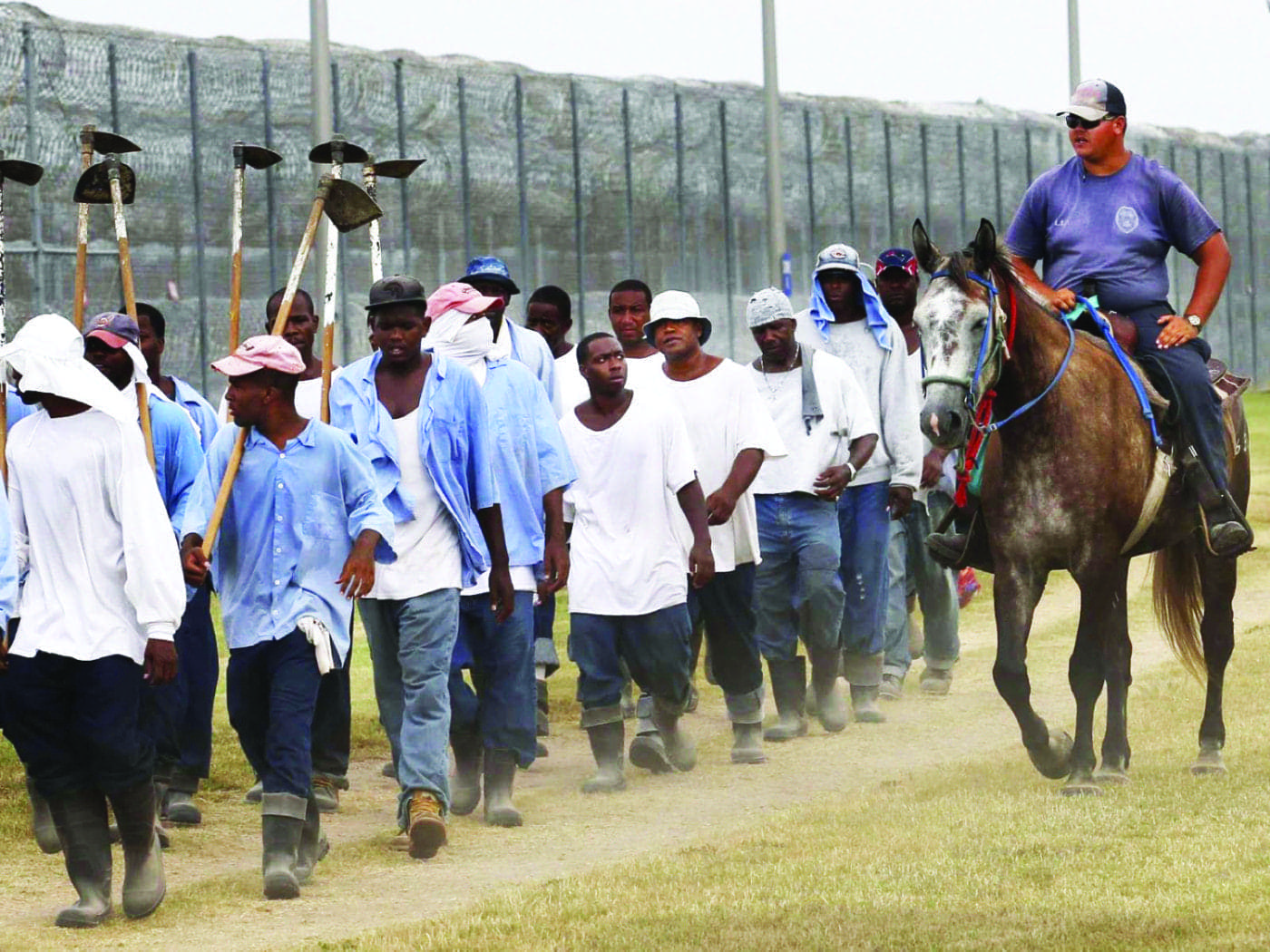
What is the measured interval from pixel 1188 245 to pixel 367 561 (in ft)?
13.0

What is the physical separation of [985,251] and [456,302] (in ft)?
6.94

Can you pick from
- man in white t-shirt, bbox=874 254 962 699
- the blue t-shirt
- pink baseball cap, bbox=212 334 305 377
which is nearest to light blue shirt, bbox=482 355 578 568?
pink baseball cap, bbox=212 334 305 377

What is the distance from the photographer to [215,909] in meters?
7.52

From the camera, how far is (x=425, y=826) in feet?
27.2

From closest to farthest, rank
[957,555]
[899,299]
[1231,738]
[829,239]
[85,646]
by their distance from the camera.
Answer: [85,646], [957,555], [1231,738], [899,299], [829,239]

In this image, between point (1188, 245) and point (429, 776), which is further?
point (1188, 245)

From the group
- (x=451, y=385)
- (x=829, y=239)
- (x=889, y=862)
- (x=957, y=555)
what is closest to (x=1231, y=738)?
(x=957, y=555)

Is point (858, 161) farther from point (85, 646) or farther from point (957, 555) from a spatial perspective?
point (85, 646)

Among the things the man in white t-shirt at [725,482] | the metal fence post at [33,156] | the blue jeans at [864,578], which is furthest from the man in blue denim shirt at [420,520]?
the metal fence post at [33,156]

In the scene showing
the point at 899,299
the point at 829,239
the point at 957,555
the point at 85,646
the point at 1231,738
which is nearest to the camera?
the point at 85,646

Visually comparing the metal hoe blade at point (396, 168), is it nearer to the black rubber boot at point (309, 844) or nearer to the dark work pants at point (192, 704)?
the dark work pants at point (192, 704)

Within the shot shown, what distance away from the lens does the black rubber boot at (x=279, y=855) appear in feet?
25.0

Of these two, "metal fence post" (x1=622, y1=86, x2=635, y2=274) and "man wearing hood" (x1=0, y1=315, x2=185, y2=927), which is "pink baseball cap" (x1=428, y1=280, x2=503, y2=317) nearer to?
"man wearing hood" (x1=0, y1=315, x2=185, y2=927)

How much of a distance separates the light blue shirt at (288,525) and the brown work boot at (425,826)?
77 cm
